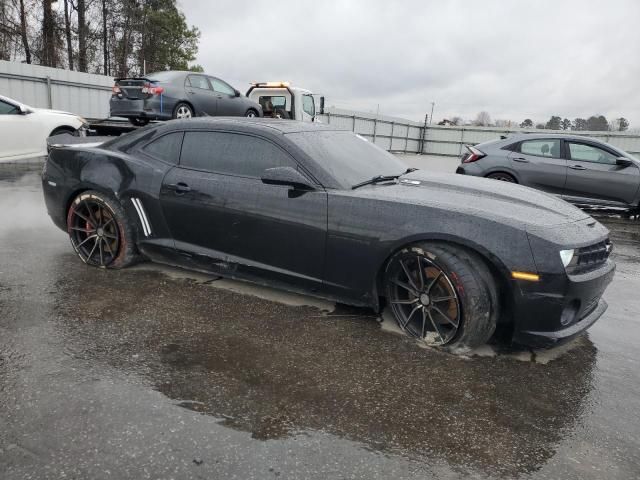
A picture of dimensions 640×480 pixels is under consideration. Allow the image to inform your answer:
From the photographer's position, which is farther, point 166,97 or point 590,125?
point 590,125

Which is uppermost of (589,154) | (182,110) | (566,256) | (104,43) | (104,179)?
(104,43)

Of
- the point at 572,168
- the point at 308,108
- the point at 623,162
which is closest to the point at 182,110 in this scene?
the point at 308,108

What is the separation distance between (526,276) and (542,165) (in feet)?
21.4

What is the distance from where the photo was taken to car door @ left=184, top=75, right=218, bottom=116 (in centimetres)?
1066

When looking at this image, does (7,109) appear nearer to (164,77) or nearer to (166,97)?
(166,97)

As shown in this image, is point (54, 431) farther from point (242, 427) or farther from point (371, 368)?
point (371, 368)

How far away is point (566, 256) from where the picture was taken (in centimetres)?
288

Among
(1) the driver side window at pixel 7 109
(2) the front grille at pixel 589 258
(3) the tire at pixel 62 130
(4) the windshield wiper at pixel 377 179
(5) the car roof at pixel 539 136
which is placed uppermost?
(5) the car roof at pixel 539 136

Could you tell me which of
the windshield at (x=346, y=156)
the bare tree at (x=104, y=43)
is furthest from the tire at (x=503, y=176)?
the bare tree at (x=104, y=43)

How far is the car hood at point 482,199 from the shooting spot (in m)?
3.11

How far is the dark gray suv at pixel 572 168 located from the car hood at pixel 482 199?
16.7 ft

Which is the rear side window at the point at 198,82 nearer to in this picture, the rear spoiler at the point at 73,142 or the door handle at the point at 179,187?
the rear spoiler at the point at 73,142

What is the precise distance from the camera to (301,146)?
3.67m

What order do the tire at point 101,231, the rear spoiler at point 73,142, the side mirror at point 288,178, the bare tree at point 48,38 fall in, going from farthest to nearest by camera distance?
the bare tree at point 48,38
the rear spoiler at point 73,142
the tire at point 101,231
the side mirror at point 288,178
